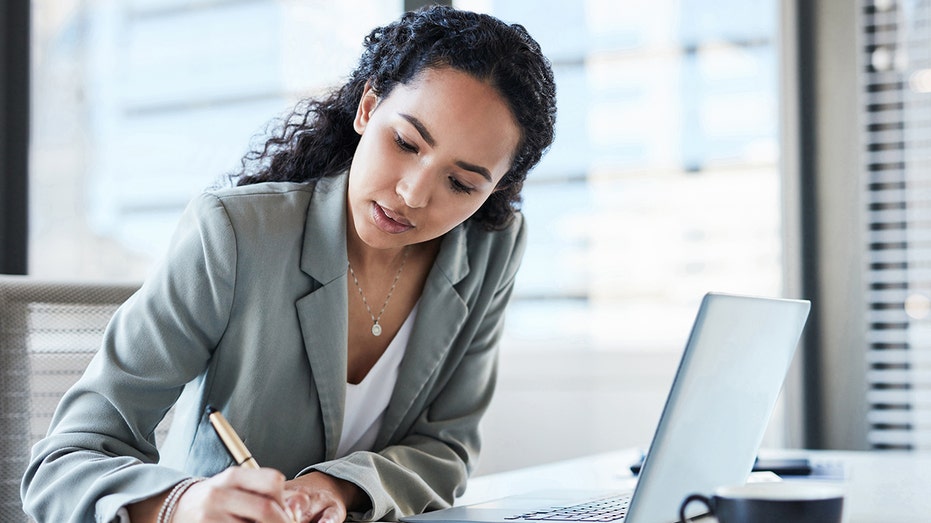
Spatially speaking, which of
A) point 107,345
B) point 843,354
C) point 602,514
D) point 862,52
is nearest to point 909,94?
point 862,52

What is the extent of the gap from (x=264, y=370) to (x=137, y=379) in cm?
17

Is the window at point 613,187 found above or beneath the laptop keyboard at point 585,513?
above

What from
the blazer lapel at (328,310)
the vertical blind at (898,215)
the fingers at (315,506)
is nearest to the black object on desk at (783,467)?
the blazer lapel at (328,310)

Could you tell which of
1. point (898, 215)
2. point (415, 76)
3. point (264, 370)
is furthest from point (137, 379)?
point (898, 215)

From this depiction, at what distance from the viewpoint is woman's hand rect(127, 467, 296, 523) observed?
0.78 m

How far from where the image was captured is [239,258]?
3.84 ft

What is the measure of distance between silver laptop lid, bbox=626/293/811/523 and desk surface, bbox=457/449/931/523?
10 cm

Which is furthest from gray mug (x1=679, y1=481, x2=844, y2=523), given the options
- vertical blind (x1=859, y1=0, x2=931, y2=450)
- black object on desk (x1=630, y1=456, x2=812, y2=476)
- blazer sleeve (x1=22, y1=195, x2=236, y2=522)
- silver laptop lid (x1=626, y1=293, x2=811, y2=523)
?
vertical blind (x1=859, y1=0, x2=931, y2=450)

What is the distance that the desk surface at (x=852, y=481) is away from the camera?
1140 millimetres

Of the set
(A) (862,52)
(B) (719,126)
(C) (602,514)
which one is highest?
(A) (862,52)

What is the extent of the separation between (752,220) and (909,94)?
0.53 metres

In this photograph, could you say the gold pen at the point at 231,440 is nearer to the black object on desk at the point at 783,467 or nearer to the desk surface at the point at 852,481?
the desk surface at the point at 852,481

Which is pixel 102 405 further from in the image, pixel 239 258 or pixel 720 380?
pixel 720 380

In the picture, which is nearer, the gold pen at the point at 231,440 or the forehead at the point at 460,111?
the gold pen at the point at 231,440
